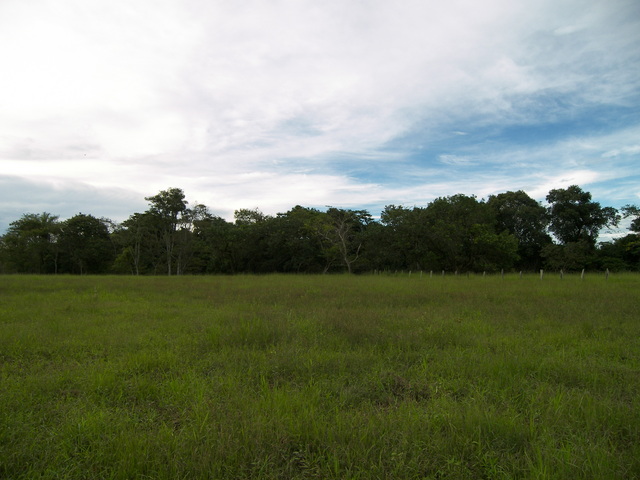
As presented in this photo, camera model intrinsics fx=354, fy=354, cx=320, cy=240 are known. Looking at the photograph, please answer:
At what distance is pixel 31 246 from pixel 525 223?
2298 inches

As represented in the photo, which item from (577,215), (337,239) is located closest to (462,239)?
(337,239)

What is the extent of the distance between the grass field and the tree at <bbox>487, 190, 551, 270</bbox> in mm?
40171

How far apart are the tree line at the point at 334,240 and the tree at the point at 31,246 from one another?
0.12m

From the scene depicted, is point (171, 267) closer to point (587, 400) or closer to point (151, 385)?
point (151, 385)

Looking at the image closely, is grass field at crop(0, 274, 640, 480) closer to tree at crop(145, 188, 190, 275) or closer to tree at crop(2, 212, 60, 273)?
tree at crop(145, 188, 190, 275)

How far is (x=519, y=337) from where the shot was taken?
6207 millimetres

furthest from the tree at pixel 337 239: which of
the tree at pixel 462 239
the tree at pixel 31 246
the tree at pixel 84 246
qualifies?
the tree at pixel 31 246

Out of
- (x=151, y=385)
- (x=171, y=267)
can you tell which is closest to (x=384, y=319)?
(x=151, y=385)

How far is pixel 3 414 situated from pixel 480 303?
1045cm

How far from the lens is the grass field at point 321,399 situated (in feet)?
8.71

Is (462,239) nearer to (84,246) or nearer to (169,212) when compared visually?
(169,212)

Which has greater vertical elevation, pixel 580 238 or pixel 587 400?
pixel 580 238

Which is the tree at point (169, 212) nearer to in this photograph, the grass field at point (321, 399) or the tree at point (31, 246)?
the tree at point (31, 246)

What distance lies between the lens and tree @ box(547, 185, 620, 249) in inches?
1614
